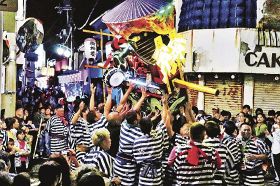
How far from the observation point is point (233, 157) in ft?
32.4

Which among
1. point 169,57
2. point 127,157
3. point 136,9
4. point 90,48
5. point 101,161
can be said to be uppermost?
point 136,9

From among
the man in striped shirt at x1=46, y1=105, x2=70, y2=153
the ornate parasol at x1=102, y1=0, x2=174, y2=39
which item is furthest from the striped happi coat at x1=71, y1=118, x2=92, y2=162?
the ornate parasol at x1=102, y1=0, x2=174, y2=39

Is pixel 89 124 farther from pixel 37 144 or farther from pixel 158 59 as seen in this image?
pixel 158 59

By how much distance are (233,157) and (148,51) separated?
1451 cm

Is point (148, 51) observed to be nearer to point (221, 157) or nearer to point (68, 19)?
point (221, 157)

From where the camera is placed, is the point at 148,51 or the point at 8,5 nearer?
the point at 8,5

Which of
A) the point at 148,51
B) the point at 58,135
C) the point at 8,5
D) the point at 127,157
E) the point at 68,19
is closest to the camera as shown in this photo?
the point at 8,5

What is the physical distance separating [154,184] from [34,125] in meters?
9.27

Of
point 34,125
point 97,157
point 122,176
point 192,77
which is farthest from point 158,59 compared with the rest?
point 97,157

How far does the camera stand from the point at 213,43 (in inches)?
897

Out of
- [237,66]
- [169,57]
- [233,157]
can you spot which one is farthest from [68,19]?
[233,157]

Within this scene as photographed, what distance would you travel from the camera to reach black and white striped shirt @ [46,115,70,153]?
1448 centimetres

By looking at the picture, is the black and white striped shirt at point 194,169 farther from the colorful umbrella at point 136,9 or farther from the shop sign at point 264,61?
the colorful umbrella at point 136,9

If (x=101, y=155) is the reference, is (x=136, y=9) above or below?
above
